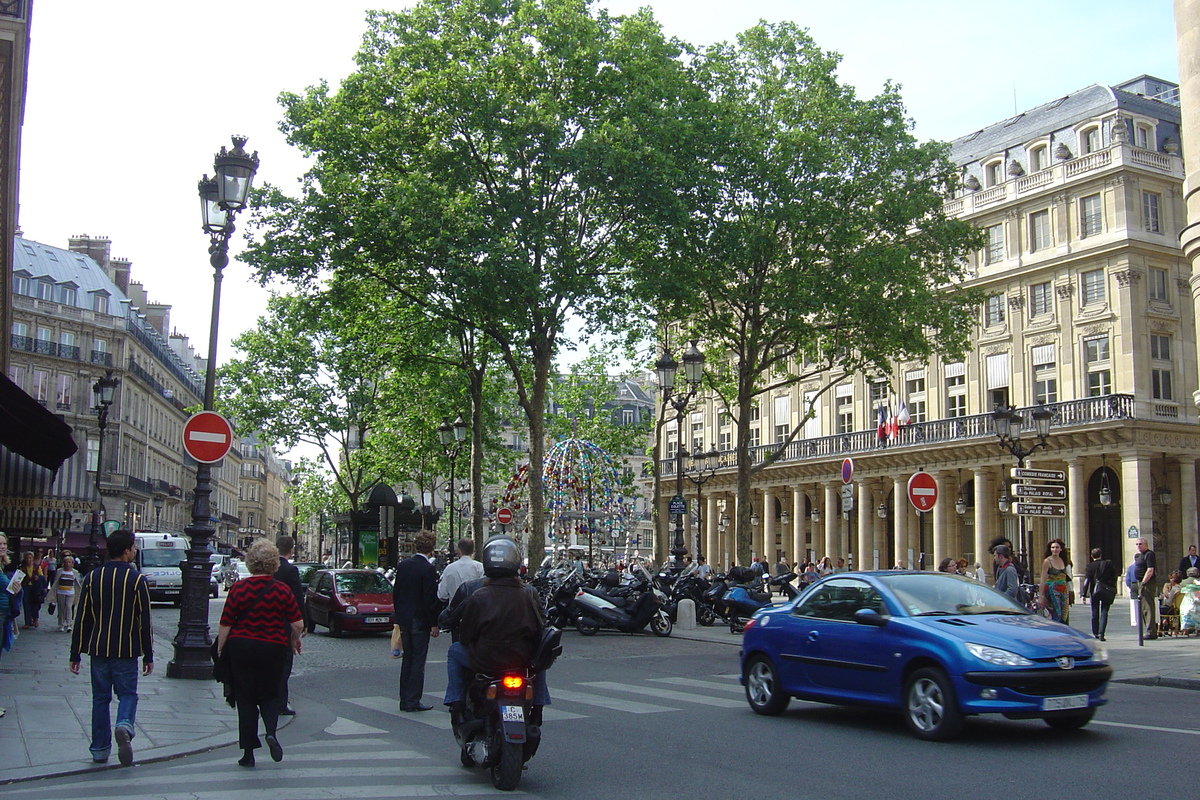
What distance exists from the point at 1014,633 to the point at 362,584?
1672cm

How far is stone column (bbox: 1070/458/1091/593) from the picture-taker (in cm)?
4350

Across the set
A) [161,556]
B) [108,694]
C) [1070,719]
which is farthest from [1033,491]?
Result: [161,556]

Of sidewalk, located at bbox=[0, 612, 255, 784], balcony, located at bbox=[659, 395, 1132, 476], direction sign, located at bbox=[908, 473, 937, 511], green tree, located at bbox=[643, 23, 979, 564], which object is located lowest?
sidewalk, located at bbox=[0, 612, 255, 784]

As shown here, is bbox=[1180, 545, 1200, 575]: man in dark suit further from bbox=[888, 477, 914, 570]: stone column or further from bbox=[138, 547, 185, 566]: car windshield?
bbox=[888, 477, 914, 570]: stone column

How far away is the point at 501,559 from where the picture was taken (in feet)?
26.1

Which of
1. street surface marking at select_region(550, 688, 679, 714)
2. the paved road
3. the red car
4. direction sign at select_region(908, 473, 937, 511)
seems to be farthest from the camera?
the red car

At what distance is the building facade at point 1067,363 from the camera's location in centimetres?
4369

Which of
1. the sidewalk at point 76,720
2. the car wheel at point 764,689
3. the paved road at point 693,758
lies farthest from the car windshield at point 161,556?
the car wheel at point 764,689

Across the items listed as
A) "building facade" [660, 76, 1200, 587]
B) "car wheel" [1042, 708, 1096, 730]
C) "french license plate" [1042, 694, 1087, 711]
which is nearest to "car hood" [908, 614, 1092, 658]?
"french license plate" [1042, 694, 1087, 711]

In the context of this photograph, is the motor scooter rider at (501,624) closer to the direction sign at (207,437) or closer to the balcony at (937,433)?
the direction sign at (207,437)

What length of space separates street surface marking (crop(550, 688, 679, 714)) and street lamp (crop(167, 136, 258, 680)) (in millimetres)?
4568

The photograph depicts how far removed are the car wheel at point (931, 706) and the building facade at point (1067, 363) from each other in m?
31.1

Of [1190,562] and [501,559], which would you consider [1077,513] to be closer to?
[1190,562]

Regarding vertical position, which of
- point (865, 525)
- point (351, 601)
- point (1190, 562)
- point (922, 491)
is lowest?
point (351, 601)
